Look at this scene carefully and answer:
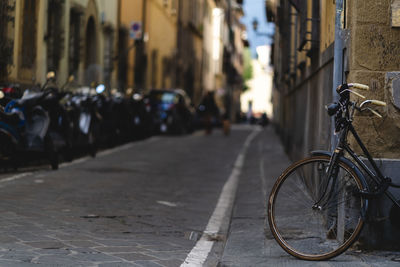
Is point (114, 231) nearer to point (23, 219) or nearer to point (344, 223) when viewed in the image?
point (23, 219)

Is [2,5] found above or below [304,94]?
above

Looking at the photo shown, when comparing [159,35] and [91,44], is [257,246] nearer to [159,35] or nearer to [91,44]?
[91,44]

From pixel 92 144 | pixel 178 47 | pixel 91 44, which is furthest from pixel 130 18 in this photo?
pixel 178 47

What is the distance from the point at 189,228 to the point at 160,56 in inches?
1243

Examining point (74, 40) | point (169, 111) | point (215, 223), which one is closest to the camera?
point (215, 223)

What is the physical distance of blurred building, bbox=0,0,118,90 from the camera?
14.7 m

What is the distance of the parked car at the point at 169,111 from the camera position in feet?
86.7

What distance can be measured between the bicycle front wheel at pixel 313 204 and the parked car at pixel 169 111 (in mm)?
19686

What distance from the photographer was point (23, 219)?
711 cm

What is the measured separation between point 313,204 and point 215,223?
2.15 meters

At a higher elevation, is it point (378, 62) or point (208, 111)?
point (378, 62)

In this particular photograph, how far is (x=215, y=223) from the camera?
773cm

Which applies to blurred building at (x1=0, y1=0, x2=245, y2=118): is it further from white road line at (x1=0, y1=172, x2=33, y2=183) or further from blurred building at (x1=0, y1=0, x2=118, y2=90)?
white road line at (x1=0, y1=172, x2=33, y2=183)


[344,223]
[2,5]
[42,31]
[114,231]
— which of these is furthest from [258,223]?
[42,31]
